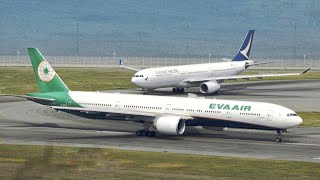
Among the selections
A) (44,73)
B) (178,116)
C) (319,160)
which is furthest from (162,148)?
(44,73)

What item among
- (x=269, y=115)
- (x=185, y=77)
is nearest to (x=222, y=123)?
(x=269, y=115)

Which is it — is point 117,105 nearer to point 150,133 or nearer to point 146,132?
point 146,132

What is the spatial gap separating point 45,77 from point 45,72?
523 millimetres

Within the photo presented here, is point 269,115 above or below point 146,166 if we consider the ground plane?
above

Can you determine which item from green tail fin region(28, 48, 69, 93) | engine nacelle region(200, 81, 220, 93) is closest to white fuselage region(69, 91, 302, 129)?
green tail fin region(28, 48, 69, 93)

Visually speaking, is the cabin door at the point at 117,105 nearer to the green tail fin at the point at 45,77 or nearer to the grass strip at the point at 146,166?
the green tail fin at the point at 45,77

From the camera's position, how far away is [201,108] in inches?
2667

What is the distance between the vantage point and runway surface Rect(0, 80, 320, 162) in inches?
2392

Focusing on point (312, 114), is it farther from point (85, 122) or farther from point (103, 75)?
point (103, 75)

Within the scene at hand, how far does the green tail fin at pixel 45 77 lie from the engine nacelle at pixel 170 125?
430 inches

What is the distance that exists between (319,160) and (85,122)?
30.3 metres

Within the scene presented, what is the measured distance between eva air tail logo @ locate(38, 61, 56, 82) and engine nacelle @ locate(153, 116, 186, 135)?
12220 millimetres

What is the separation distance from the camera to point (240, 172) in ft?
163

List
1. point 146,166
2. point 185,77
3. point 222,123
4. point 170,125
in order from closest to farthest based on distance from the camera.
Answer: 1. point 146,166
2. point 170,125
3. point 222,123
4. point 185,77
